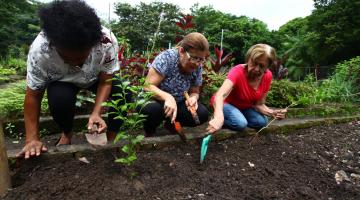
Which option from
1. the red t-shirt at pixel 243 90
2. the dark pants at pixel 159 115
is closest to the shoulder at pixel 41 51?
the dark pants at pixel 159 115

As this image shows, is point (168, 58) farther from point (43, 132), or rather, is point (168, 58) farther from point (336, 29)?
point (336, 29)

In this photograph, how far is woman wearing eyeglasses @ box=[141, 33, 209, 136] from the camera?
2.41 meters

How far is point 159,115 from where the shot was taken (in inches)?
103

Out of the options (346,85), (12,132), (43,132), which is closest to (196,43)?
(43,132)

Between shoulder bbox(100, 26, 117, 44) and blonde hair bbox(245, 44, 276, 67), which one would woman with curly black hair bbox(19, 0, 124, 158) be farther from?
blonde hair bbox(245, 44, 276, 67)

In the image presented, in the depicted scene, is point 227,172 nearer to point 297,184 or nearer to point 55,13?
point 297,184

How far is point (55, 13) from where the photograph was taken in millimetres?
1743

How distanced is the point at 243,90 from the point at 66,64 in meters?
1.46

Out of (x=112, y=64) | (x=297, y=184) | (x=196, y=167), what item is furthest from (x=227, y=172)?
(x=112, y=64)

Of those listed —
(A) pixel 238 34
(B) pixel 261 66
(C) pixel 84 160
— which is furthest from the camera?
(A) pixel 238 34

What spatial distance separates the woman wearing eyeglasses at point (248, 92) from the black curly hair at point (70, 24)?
1095 mm

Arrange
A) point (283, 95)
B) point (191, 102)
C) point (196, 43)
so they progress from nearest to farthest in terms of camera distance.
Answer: point (196, 43) → point (191, 102) → point (283, 95)

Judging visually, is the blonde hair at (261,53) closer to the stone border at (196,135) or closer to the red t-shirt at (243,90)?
the red t-shirt at (243,90)

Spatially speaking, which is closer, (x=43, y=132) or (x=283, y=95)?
(x=43, y=132)
